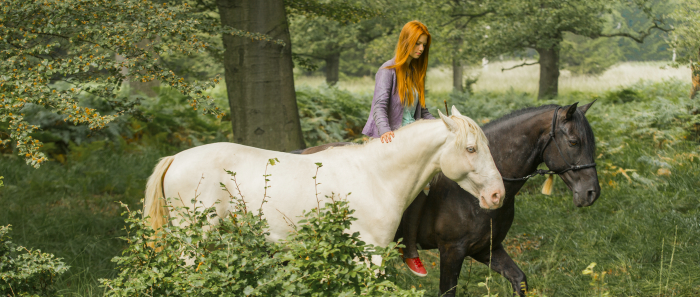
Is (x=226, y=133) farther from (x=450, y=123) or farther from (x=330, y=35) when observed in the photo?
(x=330, y=35)

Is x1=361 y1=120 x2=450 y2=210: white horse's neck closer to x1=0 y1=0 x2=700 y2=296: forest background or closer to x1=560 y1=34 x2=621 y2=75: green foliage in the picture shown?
x1=0 y1=0 x2=700 y2=296: forest background

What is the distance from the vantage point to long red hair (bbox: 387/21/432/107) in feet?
11.9

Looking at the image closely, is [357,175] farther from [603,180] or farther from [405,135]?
[603,180]

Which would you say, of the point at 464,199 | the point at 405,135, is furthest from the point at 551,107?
the point at 405,135

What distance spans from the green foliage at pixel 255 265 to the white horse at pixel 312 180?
2.10ft

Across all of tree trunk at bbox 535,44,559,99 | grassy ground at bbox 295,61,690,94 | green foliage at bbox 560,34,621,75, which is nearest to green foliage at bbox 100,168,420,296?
grassy ground at bbox 295,61,690,94

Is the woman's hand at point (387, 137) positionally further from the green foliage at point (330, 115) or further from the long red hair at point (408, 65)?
the green foliage at point (330, 115)

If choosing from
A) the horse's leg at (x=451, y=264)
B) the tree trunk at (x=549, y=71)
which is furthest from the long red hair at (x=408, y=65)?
the tree trunk at (x=549, y=71)

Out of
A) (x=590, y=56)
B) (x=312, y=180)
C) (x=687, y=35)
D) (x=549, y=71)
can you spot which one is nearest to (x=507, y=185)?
(x=312, y=180)

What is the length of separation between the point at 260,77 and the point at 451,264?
12.1 ft

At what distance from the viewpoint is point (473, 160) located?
303cm

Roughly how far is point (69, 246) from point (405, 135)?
4455 mm

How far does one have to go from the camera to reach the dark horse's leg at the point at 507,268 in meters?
3.80

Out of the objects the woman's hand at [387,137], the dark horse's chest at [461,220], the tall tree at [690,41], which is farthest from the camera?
the tall tree at [690,41]
